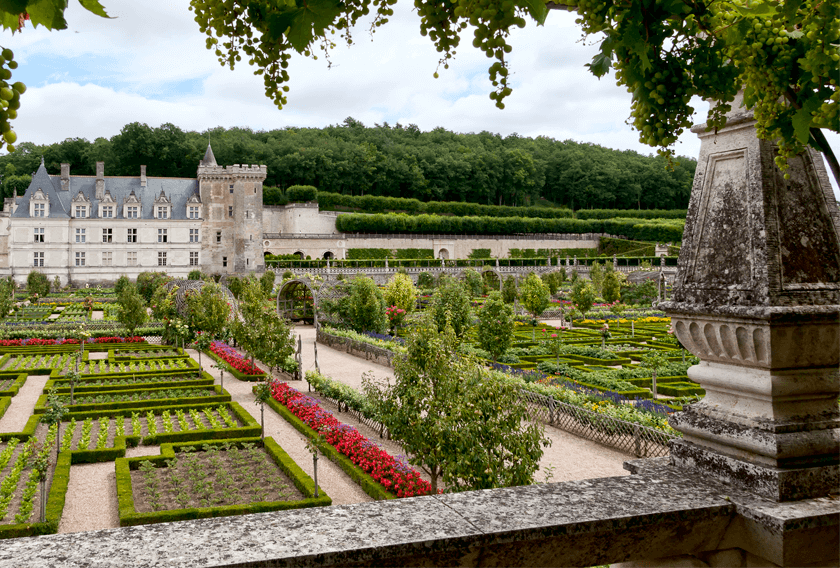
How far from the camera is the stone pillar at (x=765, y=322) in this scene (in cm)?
232

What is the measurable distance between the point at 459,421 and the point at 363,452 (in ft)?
9.91

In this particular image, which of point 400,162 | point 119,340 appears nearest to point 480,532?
point 119,340

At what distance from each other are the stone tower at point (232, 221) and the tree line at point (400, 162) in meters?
13.4

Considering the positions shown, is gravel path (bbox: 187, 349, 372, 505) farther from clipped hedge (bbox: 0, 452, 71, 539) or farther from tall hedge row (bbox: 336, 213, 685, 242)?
tall hedge row (bbox: 336, 213, 685, 242)

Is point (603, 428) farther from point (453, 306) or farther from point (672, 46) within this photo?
point (672, 46)

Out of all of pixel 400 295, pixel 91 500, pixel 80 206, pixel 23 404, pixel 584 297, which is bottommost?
pixel 91 500

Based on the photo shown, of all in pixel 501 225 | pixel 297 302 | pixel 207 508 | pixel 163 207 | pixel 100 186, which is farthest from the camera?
pixel 501 225

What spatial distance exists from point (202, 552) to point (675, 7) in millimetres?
1999

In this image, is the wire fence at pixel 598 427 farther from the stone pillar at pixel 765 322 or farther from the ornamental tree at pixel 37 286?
the ornamental tree at pixel 37 286

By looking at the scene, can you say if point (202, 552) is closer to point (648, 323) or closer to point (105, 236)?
point (648, 323)

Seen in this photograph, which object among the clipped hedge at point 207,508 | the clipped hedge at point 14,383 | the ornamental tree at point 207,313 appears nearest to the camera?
the clipped hedge at point 207,508

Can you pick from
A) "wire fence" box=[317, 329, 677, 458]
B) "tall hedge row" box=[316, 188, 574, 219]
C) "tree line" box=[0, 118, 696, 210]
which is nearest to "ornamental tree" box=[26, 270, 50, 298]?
"tree line" box=[0, 118, 696, 210]

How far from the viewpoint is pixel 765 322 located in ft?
7.63

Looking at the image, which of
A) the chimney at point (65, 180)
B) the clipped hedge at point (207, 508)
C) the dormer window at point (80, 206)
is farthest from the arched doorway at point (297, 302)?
the chimney at point (65, 180)
